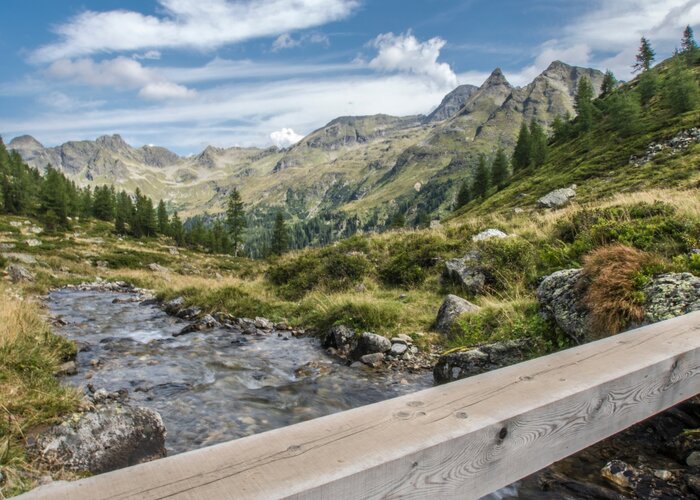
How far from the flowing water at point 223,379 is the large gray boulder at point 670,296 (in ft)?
14.0

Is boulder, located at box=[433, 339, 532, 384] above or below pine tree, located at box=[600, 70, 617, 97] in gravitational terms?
below

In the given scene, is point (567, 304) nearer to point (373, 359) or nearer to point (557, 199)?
point (373, 359)

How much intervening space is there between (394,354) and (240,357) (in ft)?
13.5

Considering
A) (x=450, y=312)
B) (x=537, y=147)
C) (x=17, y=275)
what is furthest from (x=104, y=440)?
(x=537, y=147)

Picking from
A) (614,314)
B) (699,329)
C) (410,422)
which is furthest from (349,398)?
(410,422)

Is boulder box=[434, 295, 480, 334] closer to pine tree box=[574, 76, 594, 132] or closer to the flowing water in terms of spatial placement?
the flowing water

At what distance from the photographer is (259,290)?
19.3 meters

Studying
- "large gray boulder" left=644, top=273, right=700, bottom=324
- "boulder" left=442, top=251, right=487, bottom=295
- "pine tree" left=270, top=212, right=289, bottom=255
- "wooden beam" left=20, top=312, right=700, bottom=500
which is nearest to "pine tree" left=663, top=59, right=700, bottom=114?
"boulder" left=442, top=251, right=487, bottom=295

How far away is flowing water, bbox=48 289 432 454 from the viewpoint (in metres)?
7.61

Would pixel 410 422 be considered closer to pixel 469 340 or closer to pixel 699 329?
pixel 699 329

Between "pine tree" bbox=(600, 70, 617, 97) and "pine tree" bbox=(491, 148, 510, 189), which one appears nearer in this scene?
"pine tree" bbox=(491, 148, 510, 189)

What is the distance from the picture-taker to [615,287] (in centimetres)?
701

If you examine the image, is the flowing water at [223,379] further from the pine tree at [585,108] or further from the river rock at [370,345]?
the pine tree at [585,108]

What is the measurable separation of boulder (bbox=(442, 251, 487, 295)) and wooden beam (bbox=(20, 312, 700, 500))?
10.7 m
